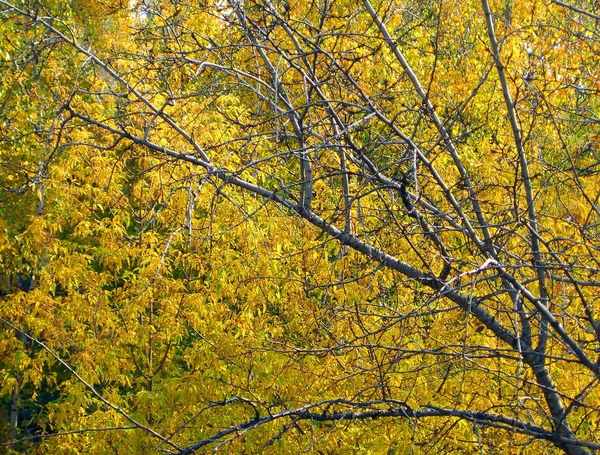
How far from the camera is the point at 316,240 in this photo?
6.36 metres

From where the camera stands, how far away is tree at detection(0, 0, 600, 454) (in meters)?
3.99

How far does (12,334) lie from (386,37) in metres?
6.75

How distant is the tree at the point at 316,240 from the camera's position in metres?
3.99

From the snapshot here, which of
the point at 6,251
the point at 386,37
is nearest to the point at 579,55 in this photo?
the point at 386,37

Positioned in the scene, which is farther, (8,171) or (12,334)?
(8,171)

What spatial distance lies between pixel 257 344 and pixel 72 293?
9.30 feet

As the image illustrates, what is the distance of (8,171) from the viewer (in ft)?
33.0

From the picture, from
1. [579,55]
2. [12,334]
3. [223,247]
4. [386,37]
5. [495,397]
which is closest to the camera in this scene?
[386,37]

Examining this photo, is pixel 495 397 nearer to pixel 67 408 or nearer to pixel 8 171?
pixel 67 408

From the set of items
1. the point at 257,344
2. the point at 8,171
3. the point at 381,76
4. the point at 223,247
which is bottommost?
the point at 257,344

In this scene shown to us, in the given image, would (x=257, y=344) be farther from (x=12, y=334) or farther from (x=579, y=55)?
(x=12, y=334)

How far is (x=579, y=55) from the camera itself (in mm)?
6074

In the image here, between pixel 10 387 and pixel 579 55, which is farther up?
pixel 579 55

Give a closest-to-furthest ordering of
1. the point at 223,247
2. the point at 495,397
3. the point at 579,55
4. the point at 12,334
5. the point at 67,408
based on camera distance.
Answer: the point at 495,397, the point at 579,55, the point at 223,247, the point at 67,408, the point at 12,334
